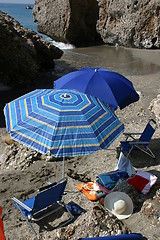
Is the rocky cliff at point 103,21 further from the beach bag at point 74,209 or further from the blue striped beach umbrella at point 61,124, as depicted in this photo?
the beach bag at point 74,209

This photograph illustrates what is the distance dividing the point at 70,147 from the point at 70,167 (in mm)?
2368

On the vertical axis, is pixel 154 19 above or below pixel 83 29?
above

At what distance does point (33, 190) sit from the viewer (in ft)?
20.1

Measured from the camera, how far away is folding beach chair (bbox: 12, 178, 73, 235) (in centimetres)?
481

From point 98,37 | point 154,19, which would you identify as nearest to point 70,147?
point 154,19

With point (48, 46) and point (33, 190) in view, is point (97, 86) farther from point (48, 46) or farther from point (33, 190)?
point (48, 46)

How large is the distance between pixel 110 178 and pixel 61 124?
5.59 ft

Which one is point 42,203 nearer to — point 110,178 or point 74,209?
point 74,209

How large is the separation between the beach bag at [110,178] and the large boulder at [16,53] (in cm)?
1097

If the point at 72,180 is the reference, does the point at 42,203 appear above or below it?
above

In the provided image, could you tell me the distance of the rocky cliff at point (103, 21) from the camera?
2495 centimetres

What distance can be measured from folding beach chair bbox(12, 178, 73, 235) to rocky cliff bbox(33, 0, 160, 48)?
72.5 feet

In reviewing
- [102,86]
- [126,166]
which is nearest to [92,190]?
[126,166]

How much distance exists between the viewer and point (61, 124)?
15.7 feet
